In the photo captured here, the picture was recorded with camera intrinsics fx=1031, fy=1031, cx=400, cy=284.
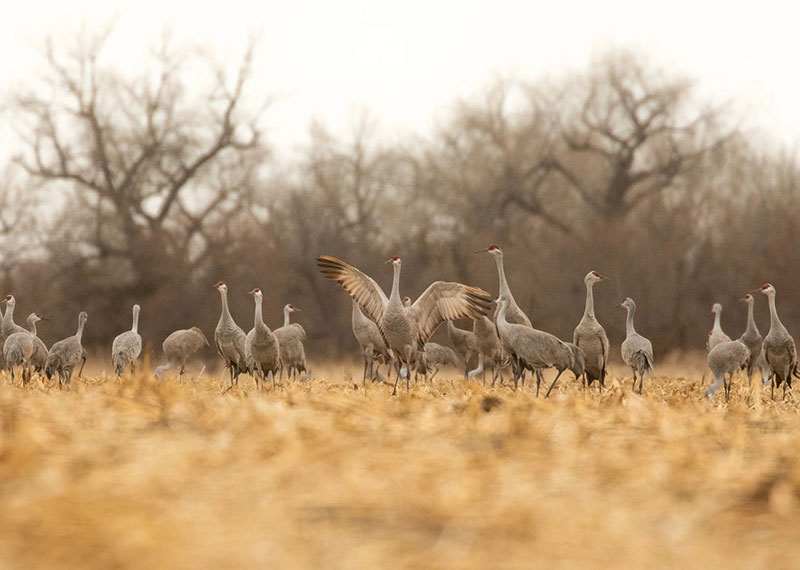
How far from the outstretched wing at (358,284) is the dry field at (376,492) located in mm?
7144

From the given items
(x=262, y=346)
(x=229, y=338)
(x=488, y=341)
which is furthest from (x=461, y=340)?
(x=262, y=346)

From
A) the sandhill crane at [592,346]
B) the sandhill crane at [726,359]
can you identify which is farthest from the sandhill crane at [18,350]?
the sandhill crane at [726,359]

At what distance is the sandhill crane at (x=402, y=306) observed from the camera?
11547 mm

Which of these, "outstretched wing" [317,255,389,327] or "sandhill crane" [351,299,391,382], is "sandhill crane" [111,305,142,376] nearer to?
"sandhill crane" [351,299,391,382]

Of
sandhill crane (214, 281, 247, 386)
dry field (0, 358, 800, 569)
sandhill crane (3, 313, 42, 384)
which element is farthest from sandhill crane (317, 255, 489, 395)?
dry field (0, 358, 800, 569)

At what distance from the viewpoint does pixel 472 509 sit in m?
2.64

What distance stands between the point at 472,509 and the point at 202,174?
2773 centimetres

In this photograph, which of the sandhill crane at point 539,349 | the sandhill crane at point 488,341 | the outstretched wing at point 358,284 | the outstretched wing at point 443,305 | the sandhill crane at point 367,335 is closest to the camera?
the sandhill crane at point 539,349

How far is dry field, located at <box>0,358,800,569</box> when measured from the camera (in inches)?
89.5

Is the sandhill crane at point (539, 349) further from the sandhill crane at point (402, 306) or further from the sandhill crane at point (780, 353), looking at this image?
the sandhill crane at point (780, 353)

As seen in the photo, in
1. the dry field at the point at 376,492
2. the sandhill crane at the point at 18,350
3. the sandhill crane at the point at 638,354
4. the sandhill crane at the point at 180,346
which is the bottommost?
the sandhill crane at the point at 180,346

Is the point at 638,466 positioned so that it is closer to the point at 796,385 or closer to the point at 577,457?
the point at 577,457

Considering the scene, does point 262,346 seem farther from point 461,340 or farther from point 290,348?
point 461,340

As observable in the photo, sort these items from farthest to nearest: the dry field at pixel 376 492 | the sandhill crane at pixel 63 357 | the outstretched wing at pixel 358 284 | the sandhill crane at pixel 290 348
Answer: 1. the sandhill crane at pixel 290 348
2. the sandhill crane at pixel 63 357
3. the outstretched wing at pixel 358 284
4. the dry field at pixel 376 492
